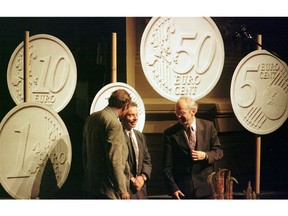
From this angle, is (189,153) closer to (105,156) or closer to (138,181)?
(138,181)

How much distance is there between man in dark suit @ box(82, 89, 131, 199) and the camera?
13.3 feet

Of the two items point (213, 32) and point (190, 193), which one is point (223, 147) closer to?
point (190, 193)

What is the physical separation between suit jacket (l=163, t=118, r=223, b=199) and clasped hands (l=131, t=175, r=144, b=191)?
18 centimetres

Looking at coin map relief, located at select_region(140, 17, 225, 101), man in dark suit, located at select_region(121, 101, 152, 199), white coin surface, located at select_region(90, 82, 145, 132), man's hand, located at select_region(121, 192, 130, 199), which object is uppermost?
coin map relief, located at select_region(140, 17, 225, 101)

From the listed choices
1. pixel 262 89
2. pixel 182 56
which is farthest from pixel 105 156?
pixel 262 89

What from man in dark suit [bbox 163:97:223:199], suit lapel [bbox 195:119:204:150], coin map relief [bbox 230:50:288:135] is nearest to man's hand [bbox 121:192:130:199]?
man in dark suit [bbox 163:97:223:199]

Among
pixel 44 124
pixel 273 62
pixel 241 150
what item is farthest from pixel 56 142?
pixel 273 62

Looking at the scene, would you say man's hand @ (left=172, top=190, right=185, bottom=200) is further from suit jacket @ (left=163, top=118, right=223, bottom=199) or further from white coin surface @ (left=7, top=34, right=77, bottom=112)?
white coin surface @ (left=7, top=34, right=77, bottom=112)

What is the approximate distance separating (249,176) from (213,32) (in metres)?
1.08

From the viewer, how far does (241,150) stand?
4176mm

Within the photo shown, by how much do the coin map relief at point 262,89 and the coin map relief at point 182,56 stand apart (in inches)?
8.5

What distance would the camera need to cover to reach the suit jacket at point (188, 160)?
4105mm

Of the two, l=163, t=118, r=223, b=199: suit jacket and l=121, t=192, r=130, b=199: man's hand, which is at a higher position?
l=163, t=118, r=223, b=199: suit jacket

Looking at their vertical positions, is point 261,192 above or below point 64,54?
below
